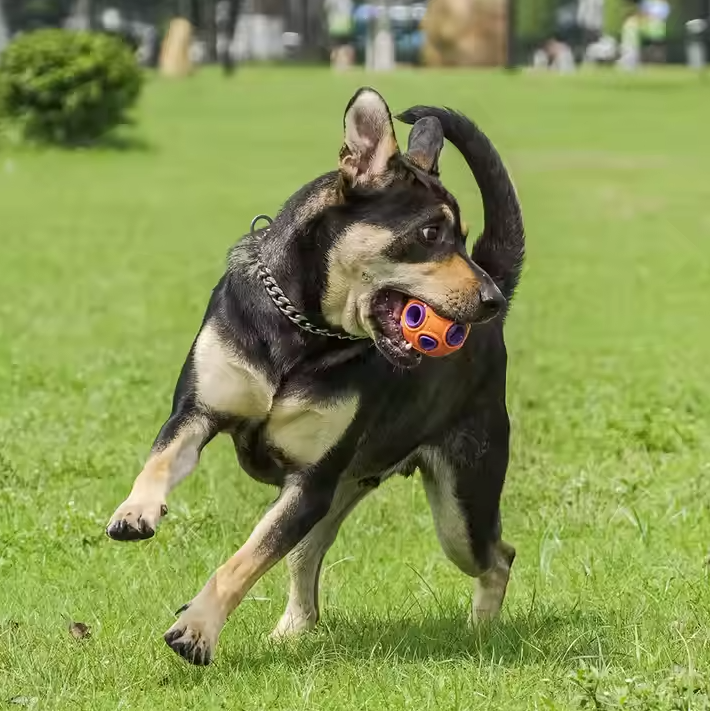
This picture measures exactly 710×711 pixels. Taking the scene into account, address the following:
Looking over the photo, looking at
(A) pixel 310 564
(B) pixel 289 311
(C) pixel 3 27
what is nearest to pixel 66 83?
(A) pixel 310 564

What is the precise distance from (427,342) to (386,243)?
1.12 feet

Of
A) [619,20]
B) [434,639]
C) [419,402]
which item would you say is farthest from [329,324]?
[619,20]

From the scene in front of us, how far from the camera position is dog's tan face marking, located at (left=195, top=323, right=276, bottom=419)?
4980 millimetres

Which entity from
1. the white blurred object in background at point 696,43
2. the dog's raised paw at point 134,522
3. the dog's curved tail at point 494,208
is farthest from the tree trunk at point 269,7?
the dog's raised paw at point 134,522

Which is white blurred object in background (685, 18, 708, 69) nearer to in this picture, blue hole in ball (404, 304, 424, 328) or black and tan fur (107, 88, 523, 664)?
black and tan fur (107, 88, 523, 664)

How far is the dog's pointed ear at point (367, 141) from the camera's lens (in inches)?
193

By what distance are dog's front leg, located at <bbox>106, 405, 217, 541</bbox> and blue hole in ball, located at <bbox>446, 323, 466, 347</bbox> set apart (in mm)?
805

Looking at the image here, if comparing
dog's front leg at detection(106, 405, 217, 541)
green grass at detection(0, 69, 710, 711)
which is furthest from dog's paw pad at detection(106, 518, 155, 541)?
green grass at detection(0, 69, 710, 711)

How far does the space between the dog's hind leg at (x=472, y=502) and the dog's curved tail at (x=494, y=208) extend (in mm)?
599

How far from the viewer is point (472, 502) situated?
5617 millimetres

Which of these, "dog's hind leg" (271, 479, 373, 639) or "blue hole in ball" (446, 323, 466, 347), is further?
"dog's hind leg" (271, 479, 373, 639)

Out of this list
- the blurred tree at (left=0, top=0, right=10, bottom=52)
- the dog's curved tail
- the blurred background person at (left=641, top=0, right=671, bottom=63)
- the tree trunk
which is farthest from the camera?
the tree trunk

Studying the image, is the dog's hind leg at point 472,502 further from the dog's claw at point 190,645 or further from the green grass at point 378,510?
the dog's claw at point 190,645

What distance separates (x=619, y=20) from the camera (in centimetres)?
5859
